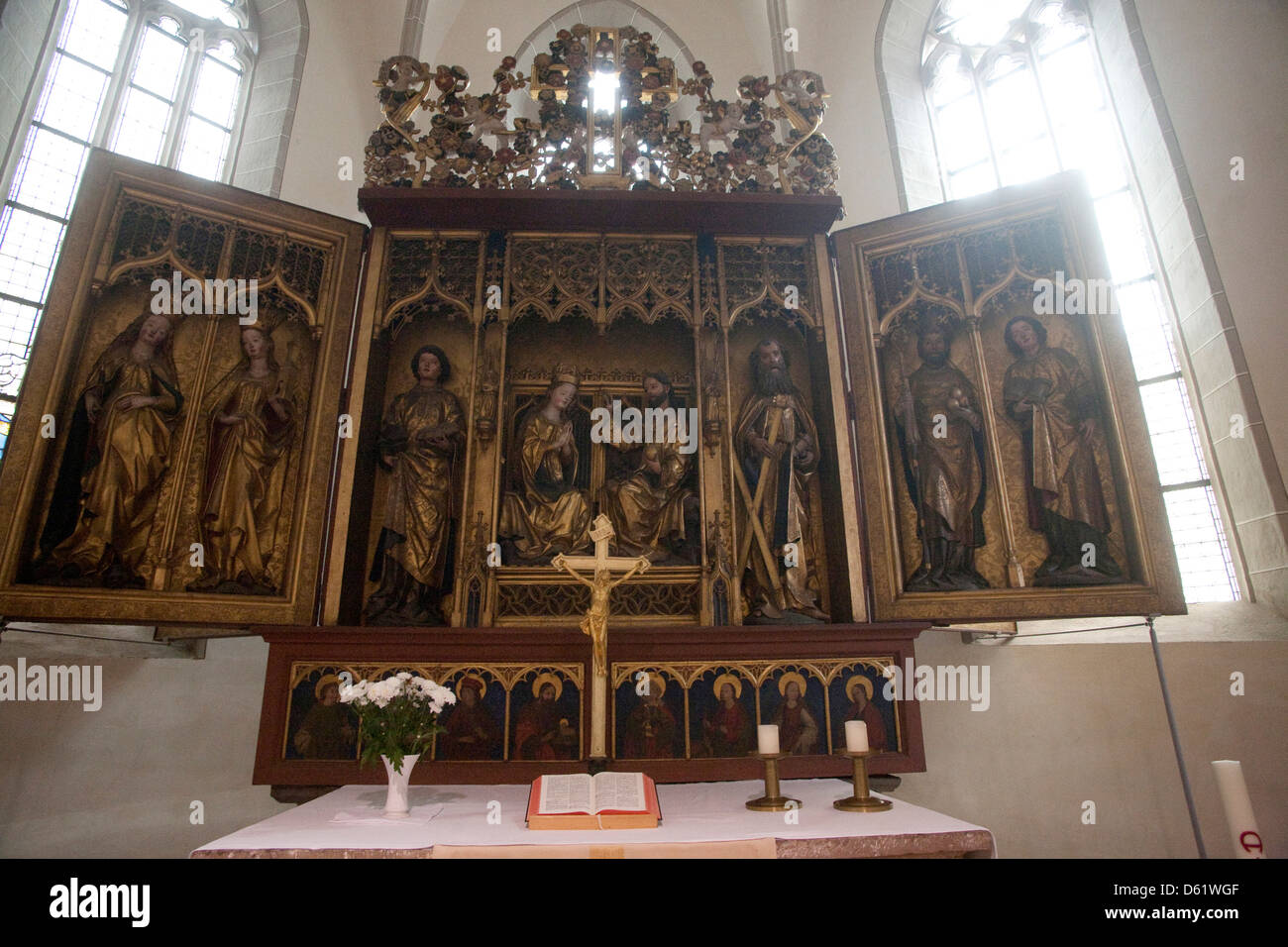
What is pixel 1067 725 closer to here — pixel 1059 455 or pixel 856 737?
pixel 1059 455

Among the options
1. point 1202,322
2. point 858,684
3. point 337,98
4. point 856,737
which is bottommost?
point 856,737

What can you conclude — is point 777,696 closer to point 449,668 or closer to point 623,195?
point 449,668

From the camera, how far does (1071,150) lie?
26.4 feet

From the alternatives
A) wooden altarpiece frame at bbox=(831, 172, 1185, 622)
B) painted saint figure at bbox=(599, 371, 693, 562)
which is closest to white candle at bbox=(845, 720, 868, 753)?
wooden altarpiece frame at bbox=(831, 172, 1185, 622)

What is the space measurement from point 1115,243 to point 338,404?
6763mm

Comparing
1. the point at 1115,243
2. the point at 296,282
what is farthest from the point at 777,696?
the point at 1115,243

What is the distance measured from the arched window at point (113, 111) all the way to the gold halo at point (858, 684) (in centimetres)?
644

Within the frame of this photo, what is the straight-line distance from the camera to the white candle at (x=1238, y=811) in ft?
11.8

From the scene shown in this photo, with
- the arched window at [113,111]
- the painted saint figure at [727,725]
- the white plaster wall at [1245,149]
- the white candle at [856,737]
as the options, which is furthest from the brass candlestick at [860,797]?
the arched window at [113,111]

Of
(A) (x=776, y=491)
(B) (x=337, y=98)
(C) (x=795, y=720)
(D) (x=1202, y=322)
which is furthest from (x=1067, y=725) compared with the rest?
(B) (x=337, y=98)

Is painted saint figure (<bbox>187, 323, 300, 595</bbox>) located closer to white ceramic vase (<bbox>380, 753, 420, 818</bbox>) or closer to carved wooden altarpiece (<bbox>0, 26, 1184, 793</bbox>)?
carved wooden altarpiece (<bbox>0, 26, 1184, 793</bbox>)

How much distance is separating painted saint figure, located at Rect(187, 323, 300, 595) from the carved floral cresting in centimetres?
163

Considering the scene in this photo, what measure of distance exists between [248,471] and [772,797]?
3.51 m

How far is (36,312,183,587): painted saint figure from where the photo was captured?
442 cm
